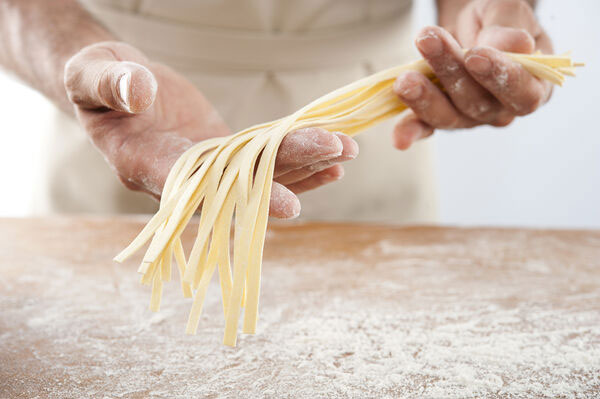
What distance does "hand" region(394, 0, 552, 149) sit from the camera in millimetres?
854

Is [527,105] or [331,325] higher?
[527,105]

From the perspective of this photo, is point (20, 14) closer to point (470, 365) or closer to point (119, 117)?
point (119, 117)

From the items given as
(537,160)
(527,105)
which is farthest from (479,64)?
(537,160)

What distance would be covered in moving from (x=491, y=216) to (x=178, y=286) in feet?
7.97

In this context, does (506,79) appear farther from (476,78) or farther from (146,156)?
(146,156)

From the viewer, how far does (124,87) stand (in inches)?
26.9

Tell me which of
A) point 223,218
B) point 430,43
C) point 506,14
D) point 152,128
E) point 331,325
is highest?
point 506,14

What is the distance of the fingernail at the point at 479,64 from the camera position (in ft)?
2.79

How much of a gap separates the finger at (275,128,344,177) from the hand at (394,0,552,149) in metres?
0.25

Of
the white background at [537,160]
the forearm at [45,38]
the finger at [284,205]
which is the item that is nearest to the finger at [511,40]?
the finger at [284,205]

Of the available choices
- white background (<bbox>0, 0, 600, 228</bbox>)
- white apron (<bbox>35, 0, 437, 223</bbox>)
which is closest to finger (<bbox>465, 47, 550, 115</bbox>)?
white apron (<bbox>35, 0, 437, 223</bbox>)

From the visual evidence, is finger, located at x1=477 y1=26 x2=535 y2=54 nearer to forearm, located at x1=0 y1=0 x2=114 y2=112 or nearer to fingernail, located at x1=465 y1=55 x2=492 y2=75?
fingernail, located at x1=465 y1=55 x2=492 y2=75

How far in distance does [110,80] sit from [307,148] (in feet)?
0.79

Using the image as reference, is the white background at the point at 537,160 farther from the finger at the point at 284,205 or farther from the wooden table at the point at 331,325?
the finger at the point at 284,205
